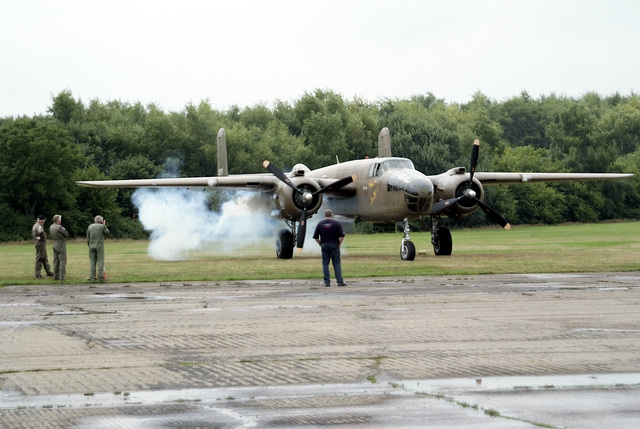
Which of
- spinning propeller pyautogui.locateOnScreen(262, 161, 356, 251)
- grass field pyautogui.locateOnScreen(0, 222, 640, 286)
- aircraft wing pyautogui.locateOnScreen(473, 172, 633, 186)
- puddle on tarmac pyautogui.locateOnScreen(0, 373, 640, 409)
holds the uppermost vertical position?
aircraft wing pyautogui.locateOnScreen(473, 172, 633, 186)

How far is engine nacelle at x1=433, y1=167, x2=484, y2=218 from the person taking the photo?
34375 mm

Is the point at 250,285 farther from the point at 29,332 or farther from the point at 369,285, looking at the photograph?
the point at 29,332

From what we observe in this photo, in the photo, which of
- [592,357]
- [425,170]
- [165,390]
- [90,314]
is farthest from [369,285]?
[425,170]

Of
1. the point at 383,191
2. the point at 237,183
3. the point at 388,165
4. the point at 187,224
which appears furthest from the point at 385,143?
the point at 187,224

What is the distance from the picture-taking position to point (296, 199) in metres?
33.9

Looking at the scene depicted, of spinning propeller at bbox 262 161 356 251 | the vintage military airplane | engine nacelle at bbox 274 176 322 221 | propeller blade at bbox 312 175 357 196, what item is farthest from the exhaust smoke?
propeller blade at bbox 312 175 357 196

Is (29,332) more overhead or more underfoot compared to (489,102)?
more underfoot

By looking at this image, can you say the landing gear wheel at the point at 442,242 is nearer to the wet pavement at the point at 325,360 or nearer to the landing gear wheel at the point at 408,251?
the landing gear wheel at the point at 408,251

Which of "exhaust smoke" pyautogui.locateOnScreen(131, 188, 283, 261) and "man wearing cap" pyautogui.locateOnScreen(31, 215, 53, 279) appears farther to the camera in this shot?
"exhaust smoke" pyautogui.locateOnScreen(131, 188, 283, 261)

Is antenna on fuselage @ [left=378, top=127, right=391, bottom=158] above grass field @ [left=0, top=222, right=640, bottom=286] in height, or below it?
above

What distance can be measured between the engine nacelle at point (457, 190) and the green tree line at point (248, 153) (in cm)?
3660

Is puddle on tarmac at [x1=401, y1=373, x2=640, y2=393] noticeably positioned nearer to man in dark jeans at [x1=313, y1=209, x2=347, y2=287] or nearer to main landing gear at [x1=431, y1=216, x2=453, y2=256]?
man in dark jeans at [x1=313, y1=209, x2=347, y2=287]

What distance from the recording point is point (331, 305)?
16.6 meters

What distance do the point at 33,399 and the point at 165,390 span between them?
4.11 ft
